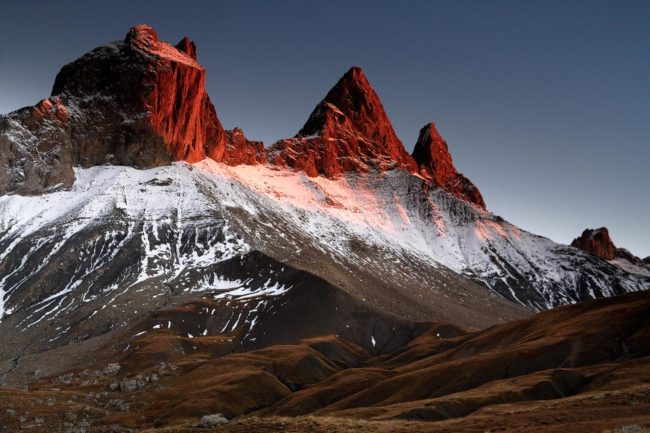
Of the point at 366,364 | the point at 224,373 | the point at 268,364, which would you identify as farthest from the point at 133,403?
the point at 366,364

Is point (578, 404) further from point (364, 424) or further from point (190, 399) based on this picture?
point (190, 399)

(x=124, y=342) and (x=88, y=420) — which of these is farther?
(x=124, y=342)

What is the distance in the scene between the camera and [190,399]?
122 meters

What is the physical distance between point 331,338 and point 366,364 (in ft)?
70.6

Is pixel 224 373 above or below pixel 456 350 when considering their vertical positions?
below

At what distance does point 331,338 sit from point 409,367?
188 ft

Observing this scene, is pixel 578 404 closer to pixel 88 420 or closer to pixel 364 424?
pixel 364 424

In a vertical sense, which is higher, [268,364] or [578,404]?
[578,404]

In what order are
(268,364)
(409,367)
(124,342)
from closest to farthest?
1. (409,367)
2. (268,364)
3. (124,342)

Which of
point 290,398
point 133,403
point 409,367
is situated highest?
point 409,367

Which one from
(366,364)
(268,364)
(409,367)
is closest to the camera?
(409,367)

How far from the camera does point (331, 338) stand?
646 ft

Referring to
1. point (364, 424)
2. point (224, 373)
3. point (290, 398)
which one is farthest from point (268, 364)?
point (364, 424)

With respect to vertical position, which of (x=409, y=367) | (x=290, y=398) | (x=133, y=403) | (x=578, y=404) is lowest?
(x=133, y=403)
